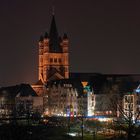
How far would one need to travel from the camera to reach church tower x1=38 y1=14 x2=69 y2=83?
126 m

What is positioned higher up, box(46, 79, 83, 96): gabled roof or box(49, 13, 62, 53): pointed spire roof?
box(49, 13, 62, 53): pointed spire roof

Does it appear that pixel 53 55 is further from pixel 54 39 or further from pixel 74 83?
pixel 74 83

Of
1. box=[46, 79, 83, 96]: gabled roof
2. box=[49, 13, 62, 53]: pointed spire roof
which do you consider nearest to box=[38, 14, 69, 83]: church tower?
box=[49, 13, 62, 53]: pointed spire roof

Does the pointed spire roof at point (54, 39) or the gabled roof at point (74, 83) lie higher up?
the pointed spire roof at point (54, 39)

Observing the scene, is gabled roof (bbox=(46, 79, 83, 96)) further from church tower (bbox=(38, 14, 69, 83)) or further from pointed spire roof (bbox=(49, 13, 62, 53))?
pointed spire roof (bbox=(49, 13, 62, 53))

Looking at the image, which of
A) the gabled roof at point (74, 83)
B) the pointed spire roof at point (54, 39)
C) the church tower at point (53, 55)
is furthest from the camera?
the pointed spire roof at point (54, 39)

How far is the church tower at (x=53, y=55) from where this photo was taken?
126312mm

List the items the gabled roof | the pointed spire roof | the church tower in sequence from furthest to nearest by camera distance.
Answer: the pointed spire roof → the church tower → the gabled roof

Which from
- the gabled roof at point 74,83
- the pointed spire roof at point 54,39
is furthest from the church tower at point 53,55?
the gabled roof at point 74,83

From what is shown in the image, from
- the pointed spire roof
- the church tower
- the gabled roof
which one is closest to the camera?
the gabled roof

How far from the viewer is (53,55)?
420 ft

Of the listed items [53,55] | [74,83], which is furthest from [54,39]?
[74,83]

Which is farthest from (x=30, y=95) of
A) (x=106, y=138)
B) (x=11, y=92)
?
(x=106, y=138)

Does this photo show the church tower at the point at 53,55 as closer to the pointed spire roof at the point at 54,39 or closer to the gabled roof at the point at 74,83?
the pointed spire roof at the point at 54,39
